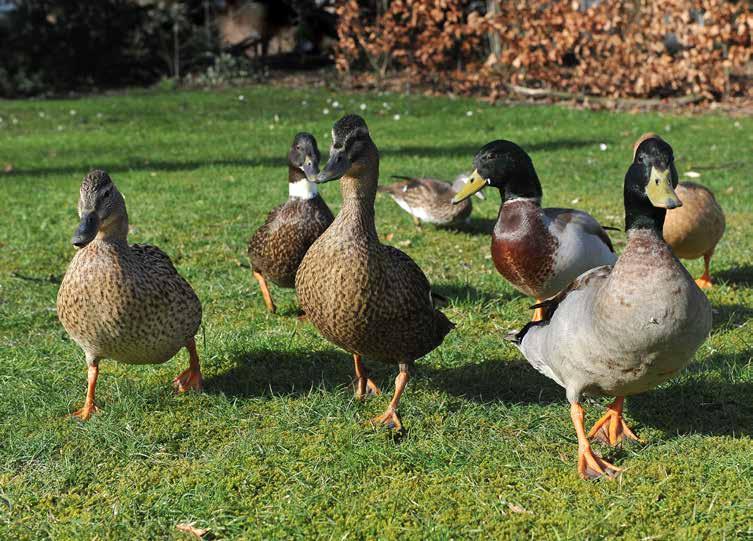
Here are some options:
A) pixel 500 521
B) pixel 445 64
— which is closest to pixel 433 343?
pixel 500 521

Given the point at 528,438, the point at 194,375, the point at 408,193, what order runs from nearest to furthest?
the point at 528,438 → the point at 194,375 → the point at 408,193

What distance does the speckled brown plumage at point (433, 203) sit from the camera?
7469 mm

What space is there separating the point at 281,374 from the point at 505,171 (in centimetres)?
175

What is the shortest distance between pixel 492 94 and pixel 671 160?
13.0 m

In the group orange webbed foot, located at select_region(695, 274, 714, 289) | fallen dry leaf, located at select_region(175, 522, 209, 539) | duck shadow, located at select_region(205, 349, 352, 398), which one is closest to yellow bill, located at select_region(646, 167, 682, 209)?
duck shadow, located at select_region(205, 349, 352, 398)

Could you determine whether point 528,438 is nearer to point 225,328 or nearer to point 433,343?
point 433,343

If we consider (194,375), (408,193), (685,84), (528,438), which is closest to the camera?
(528,438)

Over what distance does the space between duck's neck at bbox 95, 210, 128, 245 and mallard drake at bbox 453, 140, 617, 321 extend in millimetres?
1823

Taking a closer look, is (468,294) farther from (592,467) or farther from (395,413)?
(592,467)

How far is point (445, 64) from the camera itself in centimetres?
1767

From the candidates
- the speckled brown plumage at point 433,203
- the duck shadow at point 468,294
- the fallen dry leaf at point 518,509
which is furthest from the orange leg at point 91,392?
the speckled brown plumage at point 433,203

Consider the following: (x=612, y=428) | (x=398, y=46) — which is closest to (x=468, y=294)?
(x=612, y=428)

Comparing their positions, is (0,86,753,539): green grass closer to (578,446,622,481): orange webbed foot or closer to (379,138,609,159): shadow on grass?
(578,446,622,481): orange webbed foot

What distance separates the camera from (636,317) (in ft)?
10.2
